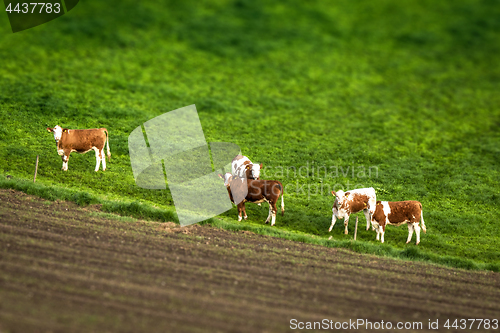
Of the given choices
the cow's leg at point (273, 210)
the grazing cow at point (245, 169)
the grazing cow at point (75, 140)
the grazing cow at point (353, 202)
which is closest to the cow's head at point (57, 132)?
the grazing cow at point (75, 140)

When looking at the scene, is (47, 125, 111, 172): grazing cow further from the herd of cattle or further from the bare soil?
the bare soil

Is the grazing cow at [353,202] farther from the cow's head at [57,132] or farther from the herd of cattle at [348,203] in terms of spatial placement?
the cow's head at [57,132]

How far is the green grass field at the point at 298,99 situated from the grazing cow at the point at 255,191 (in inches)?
30.0

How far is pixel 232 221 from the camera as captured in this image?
1805 centimetres

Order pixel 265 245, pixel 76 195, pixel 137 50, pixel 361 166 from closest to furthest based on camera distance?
1. pixel 265 245
2. pixel 76 195
3. pixel 361 166
4. pixel 137 50

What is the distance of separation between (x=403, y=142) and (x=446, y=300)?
18.4 meters

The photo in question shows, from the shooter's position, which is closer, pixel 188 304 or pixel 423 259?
pixel 188 304

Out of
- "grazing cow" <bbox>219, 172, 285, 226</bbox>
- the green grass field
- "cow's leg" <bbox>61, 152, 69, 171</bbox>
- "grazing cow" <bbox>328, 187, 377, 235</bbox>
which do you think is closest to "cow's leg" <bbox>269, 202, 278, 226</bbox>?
"grazing cow" <bbox>219, 172, 285, 226</bbox>

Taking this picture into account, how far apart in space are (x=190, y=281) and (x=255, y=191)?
729 cm

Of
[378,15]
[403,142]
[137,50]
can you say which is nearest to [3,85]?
[137,50]

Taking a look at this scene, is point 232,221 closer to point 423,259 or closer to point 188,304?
point 423,259

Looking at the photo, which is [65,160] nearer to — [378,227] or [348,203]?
[348,203]

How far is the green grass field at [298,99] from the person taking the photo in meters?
19.9

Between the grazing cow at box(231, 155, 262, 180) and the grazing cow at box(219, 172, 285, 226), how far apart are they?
51cm
